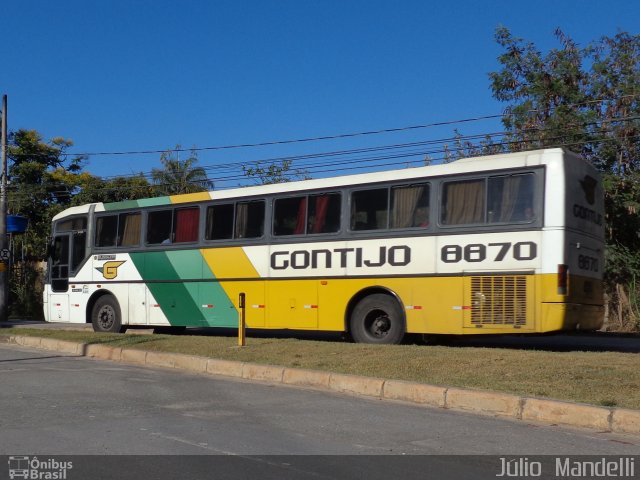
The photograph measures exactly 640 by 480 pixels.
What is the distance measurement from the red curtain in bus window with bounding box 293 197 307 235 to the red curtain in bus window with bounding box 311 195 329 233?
0.26m

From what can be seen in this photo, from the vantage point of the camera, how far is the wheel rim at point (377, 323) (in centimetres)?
1391

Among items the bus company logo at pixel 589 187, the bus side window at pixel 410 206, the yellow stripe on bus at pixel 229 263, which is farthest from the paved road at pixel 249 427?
the bus company logo at pixel 589 187

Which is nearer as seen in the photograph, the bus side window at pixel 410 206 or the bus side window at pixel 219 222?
the bus side window at pixel 410 206

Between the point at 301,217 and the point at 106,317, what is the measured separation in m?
6.25

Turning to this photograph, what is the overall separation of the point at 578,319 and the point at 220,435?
24.2 feet

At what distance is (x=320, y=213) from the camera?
582 inches

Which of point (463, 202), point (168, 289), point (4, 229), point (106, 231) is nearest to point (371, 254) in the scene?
point (463, 202)

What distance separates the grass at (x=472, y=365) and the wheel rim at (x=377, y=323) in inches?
42.1

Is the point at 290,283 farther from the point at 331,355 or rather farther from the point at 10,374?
the point at 10,374

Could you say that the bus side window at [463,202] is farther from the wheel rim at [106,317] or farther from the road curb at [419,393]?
the wheel rim at [106,317]

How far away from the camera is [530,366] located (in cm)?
992

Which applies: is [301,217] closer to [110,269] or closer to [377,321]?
[377,321]

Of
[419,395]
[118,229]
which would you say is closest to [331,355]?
[419,395]
